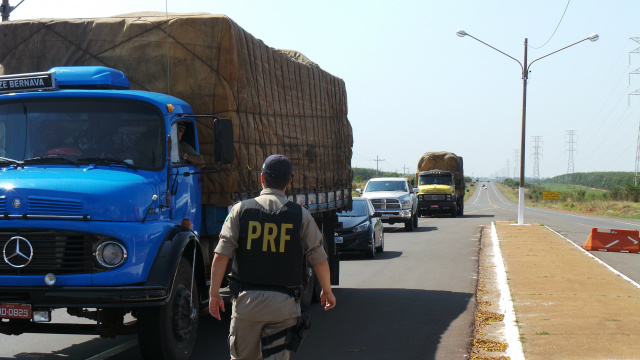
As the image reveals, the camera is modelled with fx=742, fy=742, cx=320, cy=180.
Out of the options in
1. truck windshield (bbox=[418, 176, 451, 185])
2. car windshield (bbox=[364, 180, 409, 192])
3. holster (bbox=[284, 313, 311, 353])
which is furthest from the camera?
truck windshield (bbox=[418, 176, 451, 185])

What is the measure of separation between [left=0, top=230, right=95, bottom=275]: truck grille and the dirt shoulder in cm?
390

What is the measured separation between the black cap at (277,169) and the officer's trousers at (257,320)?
75 cm

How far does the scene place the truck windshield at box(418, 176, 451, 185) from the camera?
4032cm

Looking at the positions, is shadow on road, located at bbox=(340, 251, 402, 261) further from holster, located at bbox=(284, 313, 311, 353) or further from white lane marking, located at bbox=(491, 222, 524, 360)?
holster, located at bbox=(284, 313, 311, 353)

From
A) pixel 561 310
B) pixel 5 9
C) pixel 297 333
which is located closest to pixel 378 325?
pixel 561 310

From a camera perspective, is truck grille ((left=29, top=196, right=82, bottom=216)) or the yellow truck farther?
the yellow truck

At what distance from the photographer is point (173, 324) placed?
21.4 feet

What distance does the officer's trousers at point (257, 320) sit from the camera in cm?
458

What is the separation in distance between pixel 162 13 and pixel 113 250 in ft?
12.9

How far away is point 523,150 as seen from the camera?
3025cm

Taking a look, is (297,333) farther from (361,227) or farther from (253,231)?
(361,227)

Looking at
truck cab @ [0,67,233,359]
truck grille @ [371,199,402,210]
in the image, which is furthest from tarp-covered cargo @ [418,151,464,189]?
truck cab @ [0,67,233,359]

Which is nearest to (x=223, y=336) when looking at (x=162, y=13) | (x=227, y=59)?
(x=227, y=59)

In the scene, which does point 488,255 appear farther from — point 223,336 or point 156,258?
point 156,258
